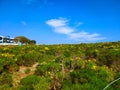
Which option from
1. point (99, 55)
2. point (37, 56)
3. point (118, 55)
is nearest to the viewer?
point (118, 55)

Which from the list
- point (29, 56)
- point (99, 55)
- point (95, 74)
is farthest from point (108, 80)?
point (29, 56)

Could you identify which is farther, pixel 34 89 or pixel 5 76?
pixel 5 76

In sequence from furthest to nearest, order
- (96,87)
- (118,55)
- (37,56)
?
1. (37,56)
2. (118,55)
3. (96,87)

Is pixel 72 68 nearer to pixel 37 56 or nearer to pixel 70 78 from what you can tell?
pixel 70 78

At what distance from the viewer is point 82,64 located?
13.4 meters

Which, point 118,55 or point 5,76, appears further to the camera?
point 118,55

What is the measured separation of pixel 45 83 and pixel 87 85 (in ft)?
6.46

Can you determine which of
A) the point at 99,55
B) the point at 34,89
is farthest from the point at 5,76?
the point at 99,55

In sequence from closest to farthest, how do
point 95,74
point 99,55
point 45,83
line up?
point 45,83, point 95,74, point 99,55

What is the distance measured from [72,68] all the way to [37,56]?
5901mm

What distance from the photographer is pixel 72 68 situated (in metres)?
13.5

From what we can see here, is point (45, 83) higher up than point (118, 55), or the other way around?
A: point (118, 55)

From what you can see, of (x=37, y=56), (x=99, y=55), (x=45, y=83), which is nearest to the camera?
(x=45, y=83)

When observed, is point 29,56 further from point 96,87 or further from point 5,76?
point 96,87
